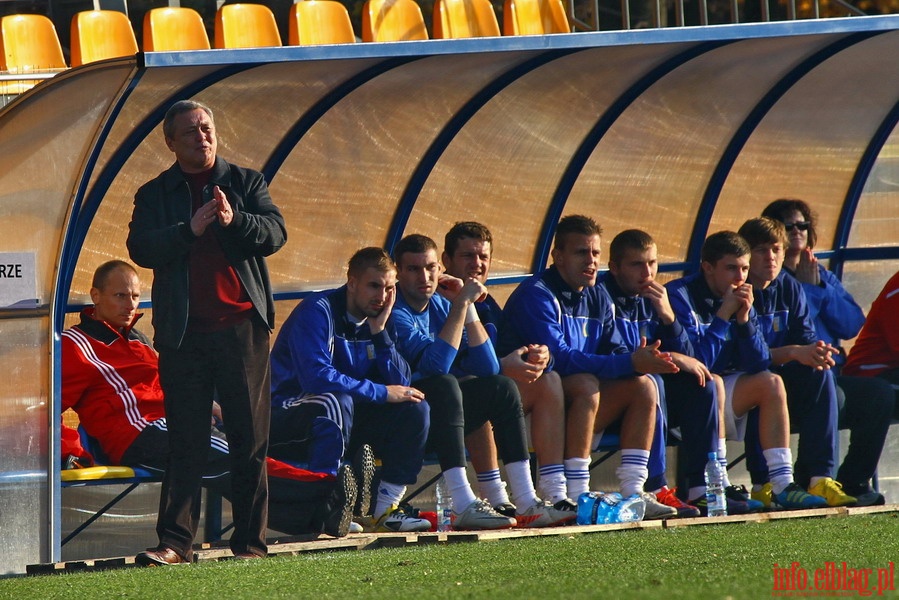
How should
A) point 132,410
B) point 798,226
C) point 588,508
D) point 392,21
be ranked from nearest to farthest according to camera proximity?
point 132,410 → point 588,508 → point 798,226 → point 392,21

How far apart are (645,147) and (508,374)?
2.12m

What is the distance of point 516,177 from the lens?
841cm

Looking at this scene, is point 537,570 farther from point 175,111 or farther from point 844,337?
point 844,337

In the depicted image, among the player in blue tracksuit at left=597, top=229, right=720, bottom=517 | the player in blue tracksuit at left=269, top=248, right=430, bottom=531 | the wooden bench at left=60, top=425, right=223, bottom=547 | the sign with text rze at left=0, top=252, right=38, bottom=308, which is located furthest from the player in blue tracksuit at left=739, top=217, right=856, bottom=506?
the sign with text rze at left=0, top=252, right=38, bottom=308

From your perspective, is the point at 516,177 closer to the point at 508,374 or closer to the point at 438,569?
the point at 508,374

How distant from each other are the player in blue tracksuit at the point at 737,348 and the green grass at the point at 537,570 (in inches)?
44.0

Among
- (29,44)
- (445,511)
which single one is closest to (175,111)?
(445,511)

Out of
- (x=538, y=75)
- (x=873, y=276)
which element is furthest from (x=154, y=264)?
(x=873, y=276)

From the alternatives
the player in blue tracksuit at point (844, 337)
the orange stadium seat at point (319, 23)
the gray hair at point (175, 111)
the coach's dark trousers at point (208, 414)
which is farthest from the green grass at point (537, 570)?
the orange stadium seat at point (319, 23)

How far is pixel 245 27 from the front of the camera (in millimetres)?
12656

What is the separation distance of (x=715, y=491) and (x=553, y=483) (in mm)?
813

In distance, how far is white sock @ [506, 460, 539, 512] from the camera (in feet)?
22.3

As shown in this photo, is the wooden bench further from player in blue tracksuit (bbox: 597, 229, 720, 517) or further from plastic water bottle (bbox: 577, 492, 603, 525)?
player in blue tracksuit (bbox: 597, 229, 720, 517)

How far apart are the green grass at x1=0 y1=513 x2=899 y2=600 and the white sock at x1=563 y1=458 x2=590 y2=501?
655 mm
